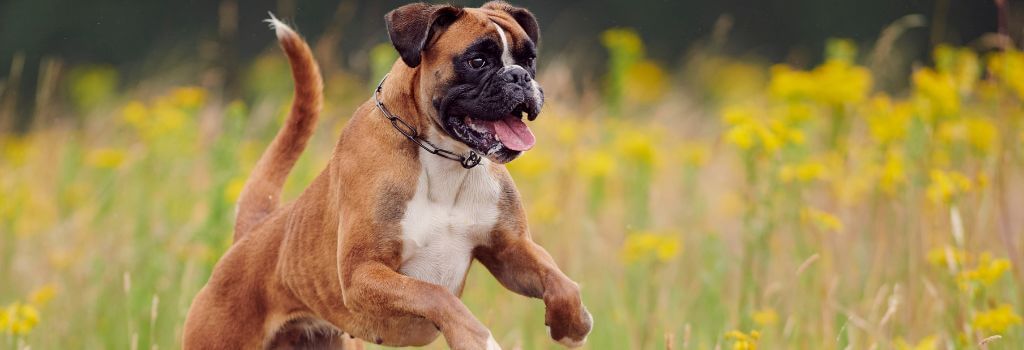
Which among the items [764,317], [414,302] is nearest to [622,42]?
[764,317]

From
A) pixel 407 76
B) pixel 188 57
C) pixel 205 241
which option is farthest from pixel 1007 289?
pixel 188 57

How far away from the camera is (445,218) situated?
395 cm

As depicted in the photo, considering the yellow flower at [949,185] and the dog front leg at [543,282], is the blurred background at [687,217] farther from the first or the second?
the dog front leg at [543,282]

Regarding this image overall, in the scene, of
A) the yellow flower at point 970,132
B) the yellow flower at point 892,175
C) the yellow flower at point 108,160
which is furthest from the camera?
the yellow flower at point 108,160

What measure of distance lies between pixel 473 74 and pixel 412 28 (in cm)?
22

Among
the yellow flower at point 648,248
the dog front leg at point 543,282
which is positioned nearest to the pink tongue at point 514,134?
the dog front leg at point 543,282

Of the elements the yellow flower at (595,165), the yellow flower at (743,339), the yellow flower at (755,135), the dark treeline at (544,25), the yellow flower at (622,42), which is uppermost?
the yellow flower at (622,42)

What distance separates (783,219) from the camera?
18.7 ft

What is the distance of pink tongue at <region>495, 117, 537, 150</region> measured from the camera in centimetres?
381

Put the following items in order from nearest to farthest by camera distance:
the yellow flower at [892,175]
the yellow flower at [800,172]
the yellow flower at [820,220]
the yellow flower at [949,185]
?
1. the yellow flower at [949,185]
2. the yellow flower at [820,220]
3. the yellow flower at [800,172]
4. the yellow flower at [892,175]

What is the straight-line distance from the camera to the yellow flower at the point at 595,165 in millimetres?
→ 6520

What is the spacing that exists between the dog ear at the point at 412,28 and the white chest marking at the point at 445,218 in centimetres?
31

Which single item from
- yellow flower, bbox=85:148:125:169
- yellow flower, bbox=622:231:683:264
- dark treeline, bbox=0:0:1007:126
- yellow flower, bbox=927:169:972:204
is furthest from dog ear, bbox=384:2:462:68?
dark treeline, bbox=0:0:1007:126

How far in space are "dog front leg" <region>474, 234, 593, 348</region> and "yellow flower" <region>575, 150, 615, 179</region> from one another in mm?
2459
